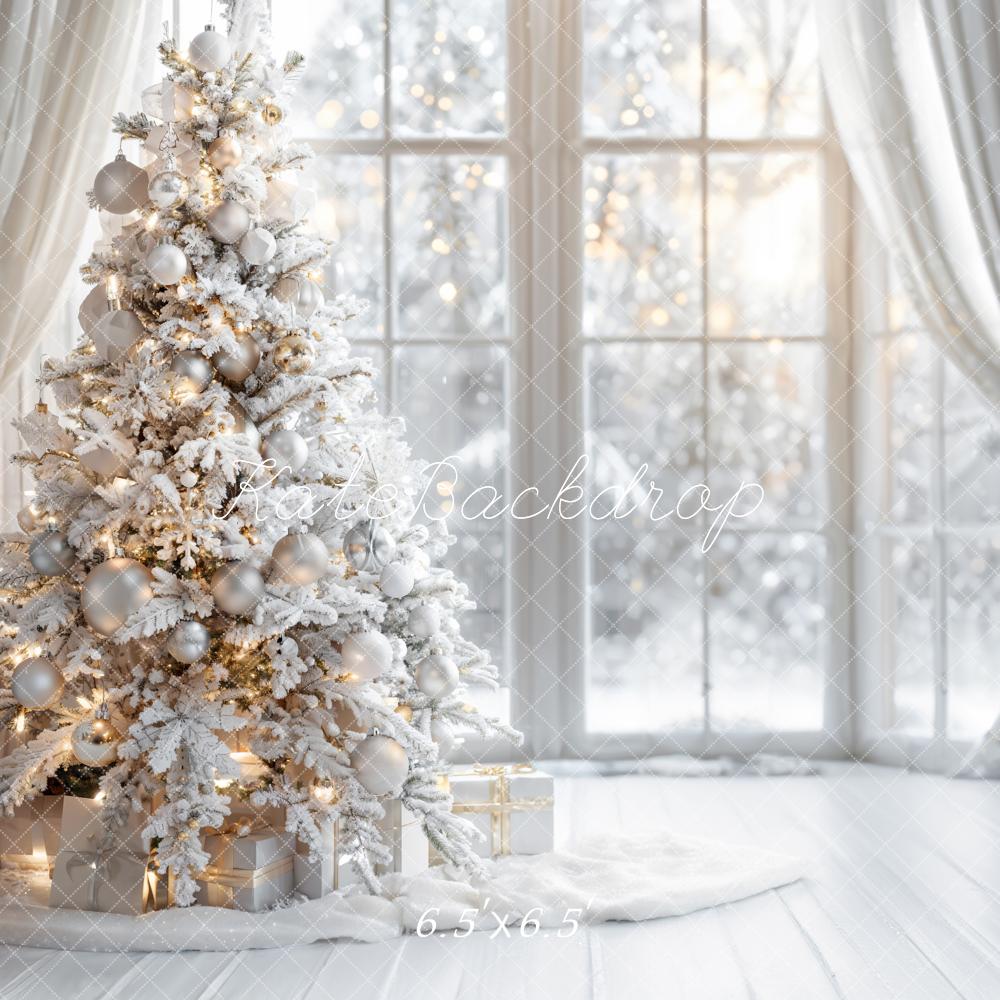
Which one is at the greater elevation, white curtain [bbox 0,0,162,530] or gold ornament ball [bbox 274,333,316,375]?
white curtain [bbox 0,0,162,530]

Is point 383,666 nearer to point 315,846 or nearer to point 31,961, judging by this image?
point 315,846

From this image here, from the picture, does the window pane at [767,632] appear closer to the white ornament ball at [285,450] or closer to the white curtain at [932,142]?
the white curtain at [932,142]

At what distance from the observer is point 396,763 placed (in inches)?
84.1

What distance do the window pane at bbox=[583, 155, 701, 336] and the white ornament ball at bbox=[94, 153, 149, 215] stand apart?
1.38m

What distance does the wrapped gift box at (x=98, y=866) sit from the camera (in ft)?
6.89

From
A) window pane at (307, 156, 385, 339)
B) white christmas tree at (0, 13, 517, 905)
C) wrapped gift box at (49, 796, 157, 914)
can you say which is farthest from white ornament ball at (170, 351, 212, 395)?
window pane at (307, 156, 385, 339)

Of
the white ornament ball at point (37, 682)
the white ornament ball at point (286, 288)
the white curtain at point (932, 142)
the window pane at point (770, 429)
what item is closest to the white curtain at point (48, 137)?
the white ornament ball at point (286, 288)

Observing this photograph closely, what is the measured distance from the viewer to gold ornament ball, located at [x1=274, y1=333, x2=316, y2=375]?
221cm

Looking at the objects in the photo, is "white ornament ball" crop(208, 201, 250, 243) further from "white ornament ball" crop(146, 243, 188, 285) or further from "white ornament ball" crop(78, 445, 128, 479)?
"white ornament ball" crop(78, 445, 128, 479)

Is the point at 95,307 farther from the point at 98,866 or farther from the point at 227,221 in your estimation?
the point at 98,866

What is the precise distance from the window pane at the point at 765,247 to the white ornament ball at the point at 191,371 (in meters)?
1.62

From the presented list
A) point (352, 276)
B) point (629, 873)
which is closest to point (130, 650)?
point (629, 873)

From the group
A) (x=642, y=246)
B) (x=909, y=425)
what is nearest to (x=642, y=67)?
(x=642, y=246)

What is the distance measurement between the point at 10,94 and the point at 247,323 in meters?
1.10
